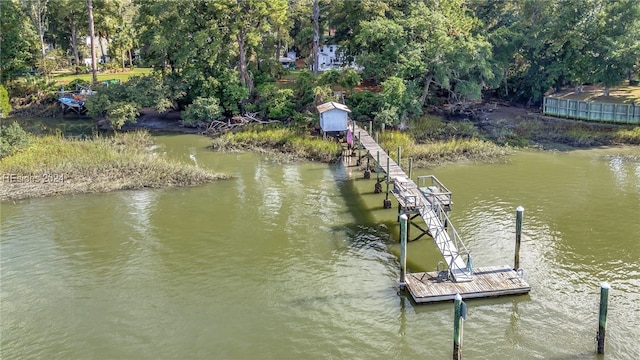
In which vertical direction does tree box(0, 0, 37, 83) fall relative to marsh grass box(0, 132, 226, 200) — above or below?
above

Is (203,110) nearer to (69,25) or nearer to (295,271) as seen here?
(295,271)

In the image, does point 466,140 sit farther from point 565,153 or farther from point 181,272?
point 181,272

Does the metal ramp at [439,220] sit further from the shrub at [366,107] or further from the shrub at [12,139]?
the shrub at [12,139]

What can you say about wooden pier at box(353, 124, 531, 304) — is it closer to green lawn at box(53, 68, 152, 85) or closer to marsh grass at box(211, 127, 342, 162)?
marsh grass at box(211, 127, 342, 162)

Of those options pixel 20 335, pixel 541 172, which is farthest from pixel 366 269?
pixel 541 172

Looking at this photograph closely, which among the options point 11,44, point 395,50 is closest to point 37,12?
point 11,44

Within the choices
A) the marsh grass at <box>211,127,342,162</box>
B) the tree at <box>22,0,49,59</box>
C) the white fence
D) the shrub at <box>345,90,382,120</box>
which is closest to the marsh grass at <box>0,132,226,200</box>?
the marsh grass at <box>211,127,342,162</box>
